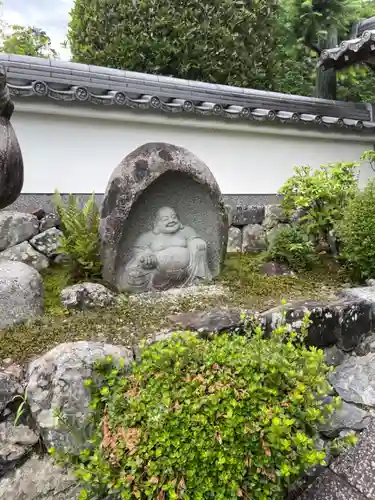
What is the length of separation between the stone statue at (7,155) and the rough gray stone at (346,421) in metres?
2.39

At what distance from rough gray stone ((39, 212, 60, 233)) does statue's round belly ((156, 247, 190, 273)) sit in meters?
1.37

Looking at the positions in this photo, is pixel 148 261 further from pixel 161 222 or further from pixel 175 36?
Result: pixel 175 36

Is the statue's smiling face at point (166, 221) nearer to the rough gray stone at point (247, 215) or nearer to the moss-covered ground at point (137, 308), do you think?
the moss-covered ground at point (137, 308)

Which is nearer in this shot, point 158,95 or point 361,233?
point 361,233

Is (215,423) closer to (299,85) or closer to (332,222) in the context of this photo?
(332,222)

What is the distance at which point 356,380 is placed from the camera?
317 cm

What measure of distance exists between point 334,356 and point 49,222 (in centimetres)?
319

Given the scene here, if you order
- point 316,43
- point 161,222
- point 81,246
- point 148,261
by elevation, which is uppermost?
point 316,43

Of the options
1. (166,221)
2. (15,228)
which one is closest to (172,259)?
(166,221)

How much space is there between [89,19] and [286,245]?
18.5 ft

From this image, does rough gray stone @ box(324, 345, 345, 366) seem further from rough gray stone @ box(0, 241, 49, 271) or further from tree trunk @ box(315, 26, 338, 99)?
tree trunk @ box(315, 26, 338, 99)

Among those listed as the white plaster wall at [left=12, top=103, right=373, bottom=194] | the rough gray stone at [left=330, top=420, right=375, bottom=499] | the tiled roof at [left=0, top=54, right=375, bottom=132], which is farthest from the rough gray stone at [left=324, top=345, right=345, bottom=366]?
the tiled roof at [left=0, top=54, right=375, bottom=132]

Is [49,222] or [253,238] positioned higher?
[49,222]

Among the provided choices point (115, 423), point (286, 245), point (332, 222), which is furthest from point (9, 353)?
point (332, 222)
